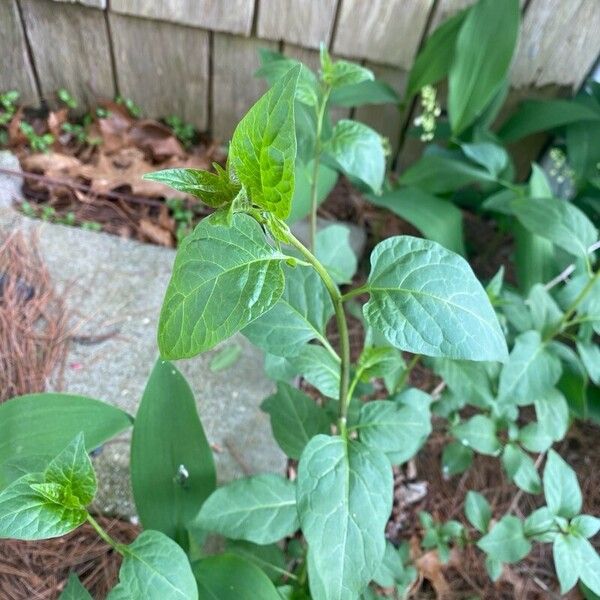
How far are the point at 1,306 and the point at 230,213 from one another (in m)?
1.02

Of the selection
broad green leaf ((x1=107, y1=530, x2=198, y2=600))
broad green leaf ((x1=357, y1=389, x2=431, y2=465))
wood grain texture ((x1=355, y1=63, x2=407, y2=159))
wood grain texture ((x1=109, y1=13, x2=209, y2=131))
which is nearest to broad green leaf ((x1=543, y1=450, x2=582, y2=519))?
broad green leaf ((x1=357, y1=389, x2=431, y2=465))

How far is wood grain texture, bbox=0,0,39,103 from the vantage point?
4.91 ft

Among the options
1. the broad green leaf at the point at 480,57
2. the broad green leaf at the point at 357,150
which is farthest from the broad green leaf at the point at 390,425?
the broad green leaf at the point at 480,57

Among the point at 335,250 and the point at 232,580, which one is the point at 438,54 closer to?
the point at 335,250

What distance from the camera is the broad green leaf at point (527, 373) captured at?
107 cm

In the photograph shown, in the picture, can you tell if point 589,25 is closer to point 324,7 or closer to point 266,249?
point 324,7

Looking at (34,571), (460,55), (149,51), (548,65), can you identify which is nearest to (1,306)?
(34,571)

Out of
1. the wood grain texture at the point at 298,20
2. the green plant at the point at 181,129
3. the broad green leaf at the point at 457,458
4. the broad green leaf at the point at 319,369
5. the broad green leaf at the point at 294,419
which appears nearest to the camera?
the broad green leaf at the point at 319,369

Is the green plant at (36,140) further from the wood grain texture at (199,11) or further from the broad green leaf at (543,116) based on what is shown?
the broad green leaf at (543,116)

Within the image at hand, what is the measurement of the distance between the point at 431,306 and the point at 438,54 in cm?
105

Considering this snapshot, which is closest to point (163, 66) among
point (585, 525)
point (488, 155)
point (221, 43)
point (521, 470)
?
point (221, 43)

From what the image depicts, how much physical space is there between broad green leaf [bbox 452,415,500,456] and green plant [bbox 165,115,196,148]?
111 centimetres

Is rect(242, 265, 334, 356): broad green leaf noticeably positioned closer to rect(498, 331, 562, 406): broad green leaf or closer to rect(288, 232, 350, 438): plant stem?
rect(288, 232, 350, 438): plant stem

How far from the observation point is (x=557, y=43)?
4.86 ft
